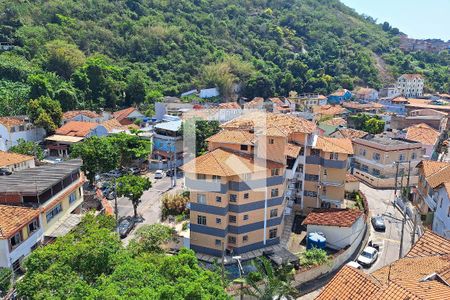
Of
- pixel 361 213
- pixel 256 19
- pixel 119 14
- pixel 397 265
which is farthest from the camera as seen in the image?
pixel 256 19

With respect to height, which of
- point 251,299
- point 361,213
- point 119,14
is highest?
point 119,14

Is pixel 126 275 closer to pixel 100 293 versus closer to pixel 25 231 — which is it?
pixel 100 293

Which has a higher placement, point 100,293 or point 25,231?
point 100,293

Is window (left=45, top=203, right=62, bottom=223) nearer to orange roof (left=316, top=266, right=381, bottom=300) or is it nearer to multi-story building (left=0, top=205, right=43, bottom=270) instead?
multi-story building (left=0, top=205, right=43, bottom=270)

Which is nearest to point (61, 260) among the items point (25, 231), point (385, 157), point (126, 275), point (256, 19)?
point (126, 275)

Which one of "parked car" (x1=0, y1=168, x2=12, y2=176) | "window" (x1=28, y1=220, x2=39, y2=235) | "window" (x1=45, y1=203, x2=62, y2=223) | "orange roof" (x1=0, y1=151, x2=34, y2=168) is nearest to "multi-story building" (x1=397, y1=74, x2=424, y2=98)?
"orange roof" (x1=0, y1=151, x2=34, y2=168)

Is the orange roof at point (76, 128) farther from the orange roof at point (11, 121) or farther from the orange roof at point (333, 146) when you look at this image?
the orange roof at point (333, 146)

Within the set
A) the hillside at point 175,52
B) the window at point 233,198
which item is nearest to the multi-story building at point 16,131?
the hillside at point 175,52

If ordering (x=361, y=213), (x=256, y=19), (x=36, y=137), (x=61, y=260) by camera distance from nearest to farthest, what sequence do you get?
(x=61, y=260)
(x=361, y=213)
(x=36, y=137)
(x=256, y=19)
